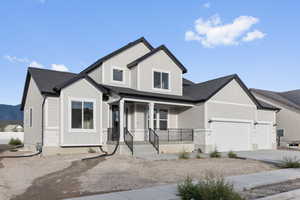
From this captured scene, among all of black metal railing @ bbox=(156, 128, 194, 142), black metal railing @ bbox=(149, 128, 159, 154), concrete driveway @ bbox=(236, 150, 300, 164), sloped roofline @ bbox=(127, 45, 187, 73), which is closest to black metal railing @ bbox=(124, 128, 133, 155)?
black metal railing @ bbox=(149, 128, 159, 154)

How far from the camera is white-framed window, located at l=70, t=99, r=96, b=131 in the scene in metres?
16.6

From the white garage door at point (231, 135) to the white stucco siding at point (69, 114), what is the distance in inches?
318

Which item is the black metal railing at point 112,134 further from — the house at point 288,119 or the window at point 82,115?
the house at point 288,119

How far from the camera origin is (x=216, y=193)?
6.21 m

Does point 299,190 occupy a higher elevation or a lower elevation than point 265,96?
lower

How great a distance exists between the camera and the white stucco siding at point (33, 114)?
1747 centimetres

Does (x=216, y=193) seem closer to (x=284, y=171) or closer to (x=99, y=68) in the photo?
(x=284, y=171)

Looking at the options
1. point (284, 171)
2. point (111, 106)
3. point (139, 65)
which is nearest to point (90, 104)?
point (111, 106)

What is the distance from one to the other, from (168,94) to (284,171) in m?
10.4

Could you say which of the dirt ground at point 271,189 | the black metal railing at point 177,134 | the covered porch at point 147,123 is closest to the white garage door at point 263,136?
the black metal railing at point 177,134

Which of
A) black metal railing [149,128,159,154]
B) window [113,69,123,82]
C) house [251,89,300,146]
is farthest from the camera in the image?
house [251,89,300,146]

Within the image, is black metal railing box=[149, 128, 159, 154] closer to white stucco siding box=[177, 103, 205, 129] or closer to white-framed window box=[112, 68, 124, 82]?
white stucco siding box=[177, 103, 205, 129]

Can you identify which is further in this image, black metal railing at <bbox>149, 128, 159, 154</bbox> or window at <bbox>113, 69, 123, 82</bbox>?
window at <bbox>113, 69, 123, 82</bbox>

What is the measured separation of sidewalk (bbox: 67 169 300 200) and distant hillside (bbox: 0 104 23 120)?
63.8 metres
